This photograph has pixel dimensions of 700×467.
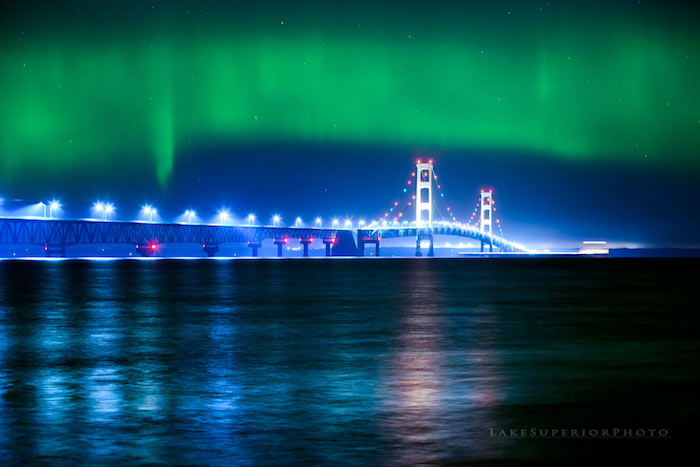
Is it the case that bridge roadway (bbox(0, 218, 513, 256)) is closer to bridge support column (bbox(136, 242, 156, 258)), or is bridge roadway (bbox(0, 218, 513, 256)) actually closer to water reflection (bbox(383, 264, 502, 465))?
bridge support column (bbox(136, 242, 156, 258))

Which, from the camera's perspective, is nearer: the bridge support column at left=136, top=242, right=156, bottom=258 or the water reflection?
the water reflection

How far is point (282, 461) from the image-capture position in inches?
263

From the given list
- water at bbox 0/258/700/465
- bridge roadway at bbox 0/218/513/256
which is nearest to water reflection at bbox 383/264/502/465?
water at bbox 0/258/700/465

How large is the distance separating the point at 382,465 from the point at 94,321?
17164 millimetres

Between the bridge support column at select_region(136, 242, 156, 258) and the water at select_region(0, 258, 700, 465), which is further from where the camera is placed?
the bridge support column at select_region(136, 242, 156, 258)

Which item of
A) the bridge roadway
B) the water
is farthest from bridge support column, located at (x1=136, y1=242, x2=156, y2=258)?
the water

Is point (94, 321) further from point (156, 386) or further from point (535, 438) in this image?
point (535, 438)

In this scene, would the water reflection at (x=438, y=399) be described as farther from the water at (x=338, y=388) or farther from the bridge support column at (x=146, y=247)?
the bridge support column at (x=146, y=247)

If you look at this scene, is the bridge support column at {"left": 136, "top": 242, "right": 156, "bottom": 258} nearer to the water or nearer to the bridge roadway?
the bridge roadway

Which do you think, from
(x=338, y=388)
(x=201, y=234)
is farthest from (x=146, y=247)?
(x=338, y=388)

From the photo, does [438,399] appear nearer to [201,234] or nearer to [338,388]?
[338,388]

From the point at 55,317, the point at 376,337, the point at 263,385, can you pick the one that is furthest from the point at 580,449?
the point at 55,317

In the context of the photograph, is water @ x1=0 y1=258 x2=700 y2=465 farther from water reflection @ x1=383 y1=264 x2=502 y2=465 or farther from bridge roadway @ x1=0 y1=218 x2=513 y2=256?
bridge roadway @ x1=0 y1=218 x2=513 y2=256

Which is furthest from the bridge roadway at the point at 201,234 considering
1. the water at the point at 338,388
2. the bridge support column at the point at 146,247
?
the water at the point at 338,388
